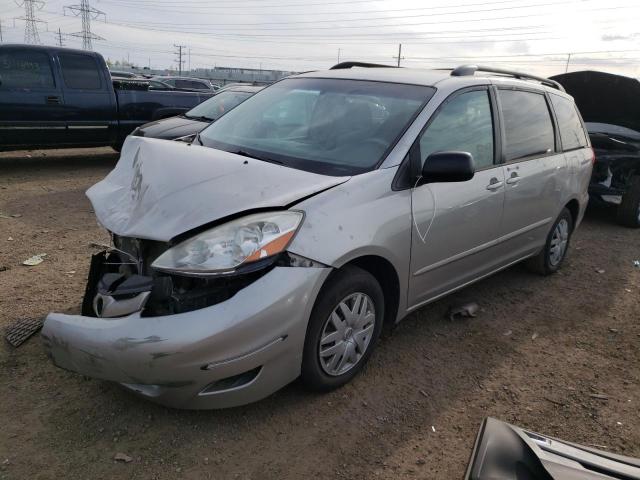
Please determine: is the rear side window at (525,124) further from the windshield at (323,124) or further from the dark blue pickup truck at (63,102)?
the dark blue pickup truck at (63,102)

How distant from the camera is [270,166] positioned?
117 inches

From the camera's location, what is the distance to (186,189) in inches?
106

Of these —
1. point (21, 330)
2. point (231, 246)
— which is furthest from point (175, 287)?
point (21, 330)

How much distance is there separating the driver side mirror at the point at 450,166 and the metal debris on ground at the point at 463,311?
138 centimetres

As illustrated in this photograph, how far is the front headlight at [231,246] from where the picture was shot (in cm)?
236

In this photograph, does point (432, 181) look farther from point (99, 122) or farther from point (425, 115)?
point (99, 122)

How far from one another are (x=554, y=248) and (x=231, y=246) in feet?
12.0

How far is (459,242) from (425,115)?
0.87 meters

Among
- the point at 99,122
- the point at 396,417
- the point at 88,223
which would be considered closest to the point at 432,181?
the point at 396,417

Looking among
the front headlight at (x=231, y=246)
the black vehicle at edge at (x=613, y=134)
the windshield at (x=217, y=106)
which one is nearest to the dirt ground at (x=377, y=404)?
the front headlight at (x=231, y=246)

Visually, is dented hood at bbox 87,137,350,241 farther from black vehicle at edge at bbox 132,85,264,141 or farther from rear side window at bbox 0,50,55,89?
rear side window at bbox 0,50,55,89

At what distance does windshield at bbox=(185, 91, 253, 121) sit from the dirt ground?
407 cm

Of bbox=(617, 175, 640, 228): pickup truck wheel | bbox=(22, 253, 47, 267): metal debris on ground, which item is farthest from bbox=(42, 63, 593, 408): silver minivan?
bbox=(617, 175, 640, 228): pickup truck wheel

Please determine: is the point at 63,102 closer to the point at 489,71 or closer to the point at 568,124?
the point at 489,71
